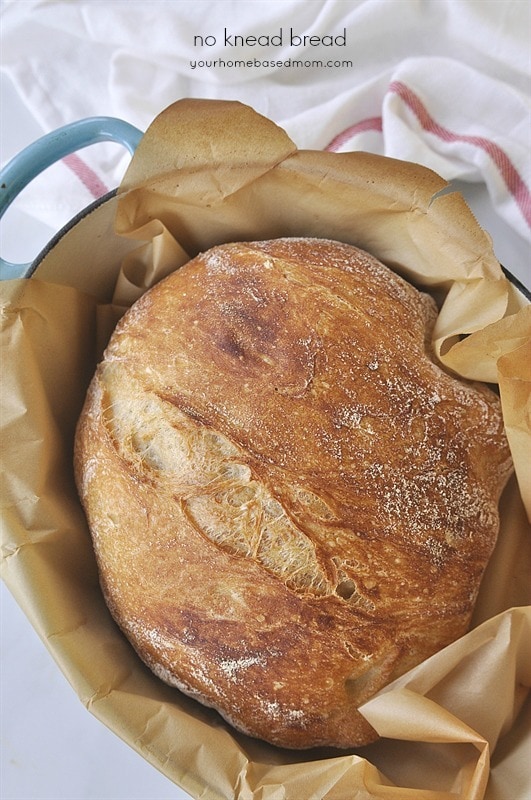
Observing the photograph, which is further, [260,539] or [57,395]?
[57,395]

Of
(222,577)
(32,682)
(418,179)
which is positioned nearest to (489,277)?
(418,179)

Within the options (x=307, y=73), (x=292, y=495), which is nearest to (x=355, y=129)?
(x=307, y=73)

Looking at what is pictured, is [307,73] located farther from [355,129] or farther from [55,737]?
[55,737]

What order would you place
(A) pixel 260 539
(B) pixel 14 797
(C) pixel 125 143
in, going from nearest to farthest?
(A) pixel 260 539
(C) pixel 125 143
(B) pixel 14 797

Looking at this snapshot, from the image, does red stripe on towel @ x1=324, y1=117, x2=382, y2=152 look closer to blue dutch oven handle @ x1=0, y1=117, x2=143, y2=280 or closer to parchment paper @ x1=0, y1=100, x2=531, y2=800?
parchment paper @ x1=0, y1=100, x2=531, y2=800

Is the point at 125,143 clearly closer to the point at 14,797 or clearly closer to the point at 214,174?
the point at 214,174

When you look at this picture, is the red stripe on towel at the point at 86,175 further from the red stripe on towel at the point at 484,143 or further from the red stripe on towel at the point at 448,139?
the red stripe on towel at the point at 484,143

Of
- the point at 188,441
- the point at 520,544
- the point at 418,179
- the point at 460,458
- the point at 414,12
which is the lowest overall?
the point at 520,544

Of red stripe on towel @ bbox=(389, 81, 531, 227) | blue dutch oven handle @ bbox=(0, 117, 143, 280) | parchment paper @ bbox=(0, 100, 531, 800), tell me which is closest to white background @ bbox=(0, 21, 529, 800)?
red stripe on towel @ bbox=(389, 81, 531, 227)
